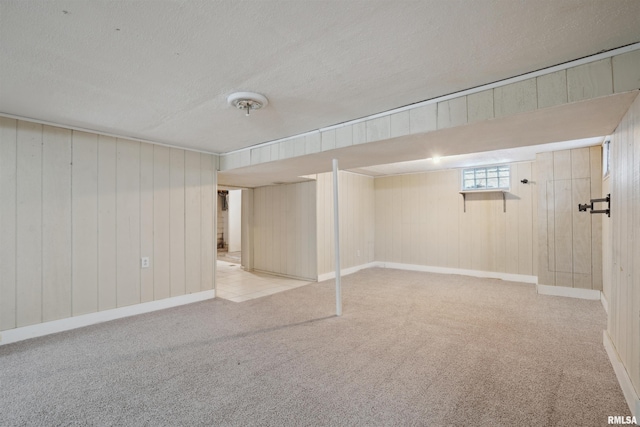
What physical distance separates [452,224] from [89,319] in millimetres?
5915

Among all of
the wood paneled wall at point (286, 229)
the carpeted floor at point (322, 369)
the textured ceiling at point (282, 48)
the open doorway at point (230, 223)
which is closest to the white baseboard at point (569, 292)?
the carpeted floor at point (322, 369)

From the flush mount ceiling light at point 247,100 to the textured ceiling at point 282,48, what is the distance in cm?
9

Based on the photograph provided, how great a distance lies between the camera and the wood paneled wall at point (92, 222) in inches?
109

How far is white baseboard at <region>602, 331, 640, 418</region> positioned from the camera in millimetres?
1654

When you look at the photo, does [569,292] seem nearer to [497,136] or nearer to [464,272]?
[464,272]

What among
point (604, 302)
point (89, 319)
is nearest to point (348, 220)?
point (604, 302)

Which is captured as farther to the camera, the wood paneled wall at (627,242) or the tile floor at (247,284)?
the tile floor at (247,284)

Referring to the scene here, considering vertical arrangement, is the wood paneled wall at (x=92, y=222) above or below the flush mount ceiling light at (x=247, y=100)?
below

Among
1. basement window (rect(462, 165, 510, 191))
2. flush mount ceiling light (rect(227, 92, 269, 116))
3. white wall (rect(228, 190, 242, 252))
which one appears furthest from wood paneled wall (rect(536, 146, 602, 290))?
white wall (rect(228, 190, 242, 252))

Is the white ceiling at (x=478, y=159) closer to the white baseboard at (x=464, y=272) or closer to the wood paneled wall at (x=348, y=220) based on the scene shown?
the wood paneled wall at (x=348, y=220)

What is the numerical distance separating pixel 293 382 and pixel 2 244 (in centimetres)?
295

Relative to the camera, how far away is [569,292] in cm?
418

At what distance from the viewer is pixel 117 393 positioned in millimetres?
1931

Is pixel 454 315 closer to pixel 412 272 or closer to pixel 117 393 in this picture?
pixel 412 272
